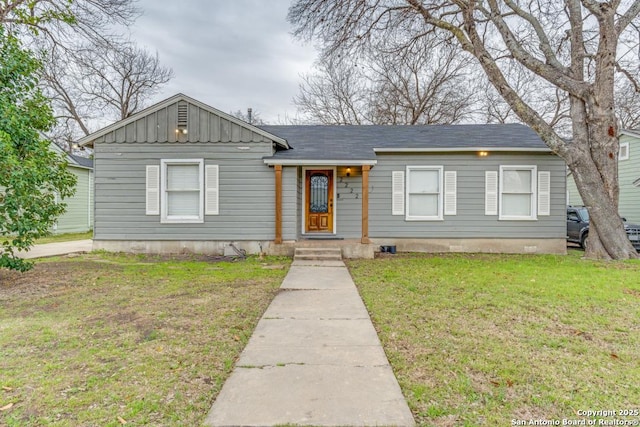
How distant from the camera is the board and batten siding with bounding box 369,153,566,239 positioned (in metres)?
9.50

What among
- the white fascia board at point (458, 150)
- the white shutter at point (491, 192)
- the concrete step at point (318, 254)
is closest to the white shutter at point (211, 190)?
the concrete step at point (318, 254)

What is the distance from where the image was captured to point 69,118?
20.2 m

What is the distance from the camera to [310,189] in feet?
33.2

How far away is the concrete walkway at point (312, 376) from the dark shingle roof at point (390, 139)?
554cm

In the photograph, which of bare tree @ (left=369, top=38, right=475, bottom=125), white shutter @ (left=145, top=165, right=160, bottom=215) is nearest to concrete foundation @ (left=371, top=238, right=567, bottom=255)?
white shutter @ (left=145, top=165, right=160, bottom=215)

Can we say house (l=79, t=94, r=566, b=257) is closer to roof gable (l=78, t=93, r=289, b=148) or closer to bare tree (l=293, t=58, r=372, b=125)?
roof gable (l=78, t=93, r=289, b=148)

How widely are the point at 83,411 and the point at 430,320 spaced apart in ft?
10.9

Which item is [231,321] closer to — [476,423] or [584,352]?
[476,423]

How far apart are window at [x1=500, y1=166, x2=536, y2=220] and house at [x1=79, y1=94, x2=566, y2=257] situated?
0.03 meters

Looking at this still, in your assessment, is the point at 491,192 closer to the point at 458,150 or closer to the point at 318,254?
the point at 458,150

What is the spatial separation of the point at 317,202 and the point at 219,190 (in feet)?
9.53

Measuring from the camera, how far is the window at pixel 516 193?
9.59 meters

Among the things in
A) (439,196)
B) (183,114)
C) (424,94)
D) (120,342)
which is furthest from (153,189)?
(424,94)

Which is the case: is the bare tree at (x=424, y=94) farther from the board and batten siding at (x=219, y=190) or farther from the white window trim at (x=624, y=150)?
the board and batten siding at (x=219, y=190)
